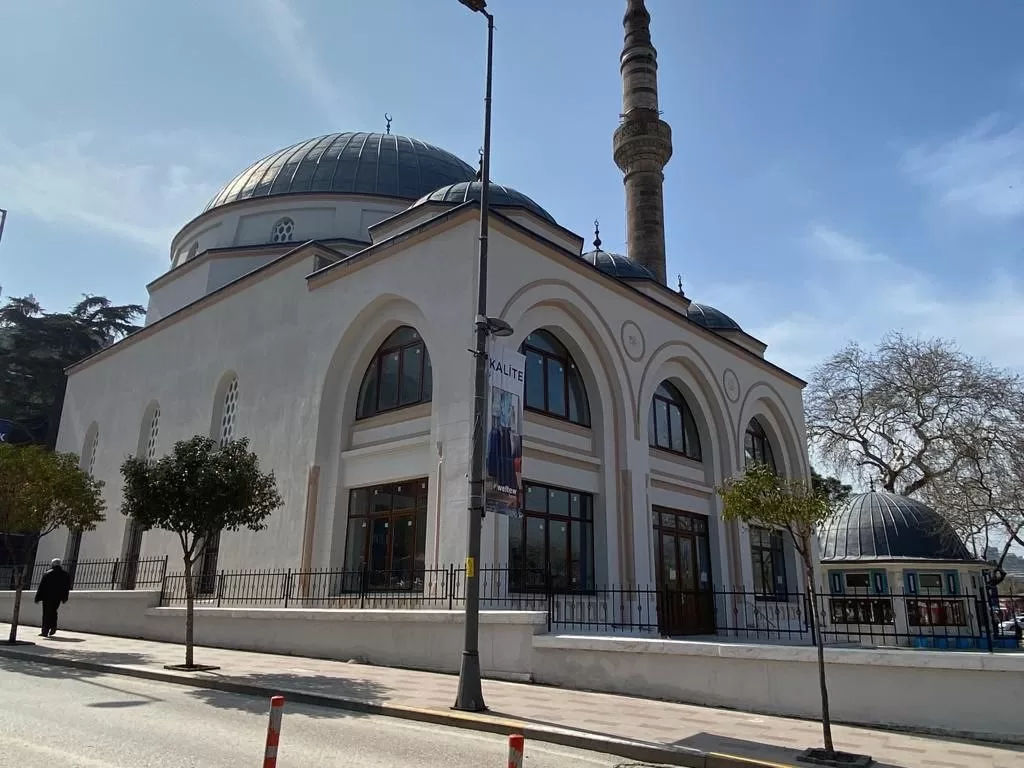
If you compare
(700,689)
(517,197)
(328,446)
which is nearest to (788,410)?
(517,197)

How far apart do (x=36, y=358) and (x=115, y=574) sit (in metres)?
21.5

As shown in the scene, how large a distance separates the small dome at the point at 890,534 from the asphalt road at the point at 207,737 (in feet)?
57.5

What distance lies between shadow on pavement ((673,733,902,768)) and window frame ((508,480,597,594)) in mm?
6969

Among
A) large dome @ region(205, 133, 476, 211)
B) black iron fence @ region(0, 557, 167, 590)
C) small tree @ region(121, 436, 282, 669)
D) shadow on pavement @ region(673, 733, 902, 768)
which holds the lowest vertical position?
shadow on pavement @ region(673, 733, 902, 768)

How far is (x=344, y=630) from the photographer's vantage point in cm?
1339

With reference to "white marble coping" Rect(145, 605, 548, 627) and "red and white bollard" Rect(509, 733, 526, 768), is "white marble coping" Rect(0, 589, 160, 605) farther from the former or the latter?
"red and white bollard" Rect(509, 733, 526, 768)

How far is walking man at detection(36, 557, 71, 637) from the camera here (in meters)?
16.4

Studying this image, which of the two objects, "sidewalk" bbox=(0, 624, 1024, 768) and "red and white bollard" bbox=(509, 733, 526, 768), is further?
"sidewalk" bbox=(0, 624, 1024, 768)

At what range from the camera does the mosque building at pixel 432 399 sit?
50.7 ft

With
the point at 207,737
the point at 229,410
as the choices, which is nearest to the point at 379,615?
the point at 207,737

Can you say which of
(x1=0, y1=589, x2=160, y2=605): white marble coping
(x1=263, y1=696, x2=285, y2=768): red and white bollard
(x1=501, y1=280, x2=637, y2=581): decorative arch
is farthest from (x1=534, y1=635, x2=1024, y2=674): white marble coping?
(x1=0, y1=589, x2=160, y2=605): white marble coping

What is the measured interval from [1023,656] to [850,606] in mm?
13508

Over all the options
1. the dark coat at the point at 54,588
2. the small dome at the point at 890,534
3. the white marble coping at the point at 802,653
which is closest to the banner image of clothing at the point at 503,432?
the white marble coping at the point at 802,653

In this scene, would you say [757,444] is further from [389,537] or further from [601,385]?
[389,537]
